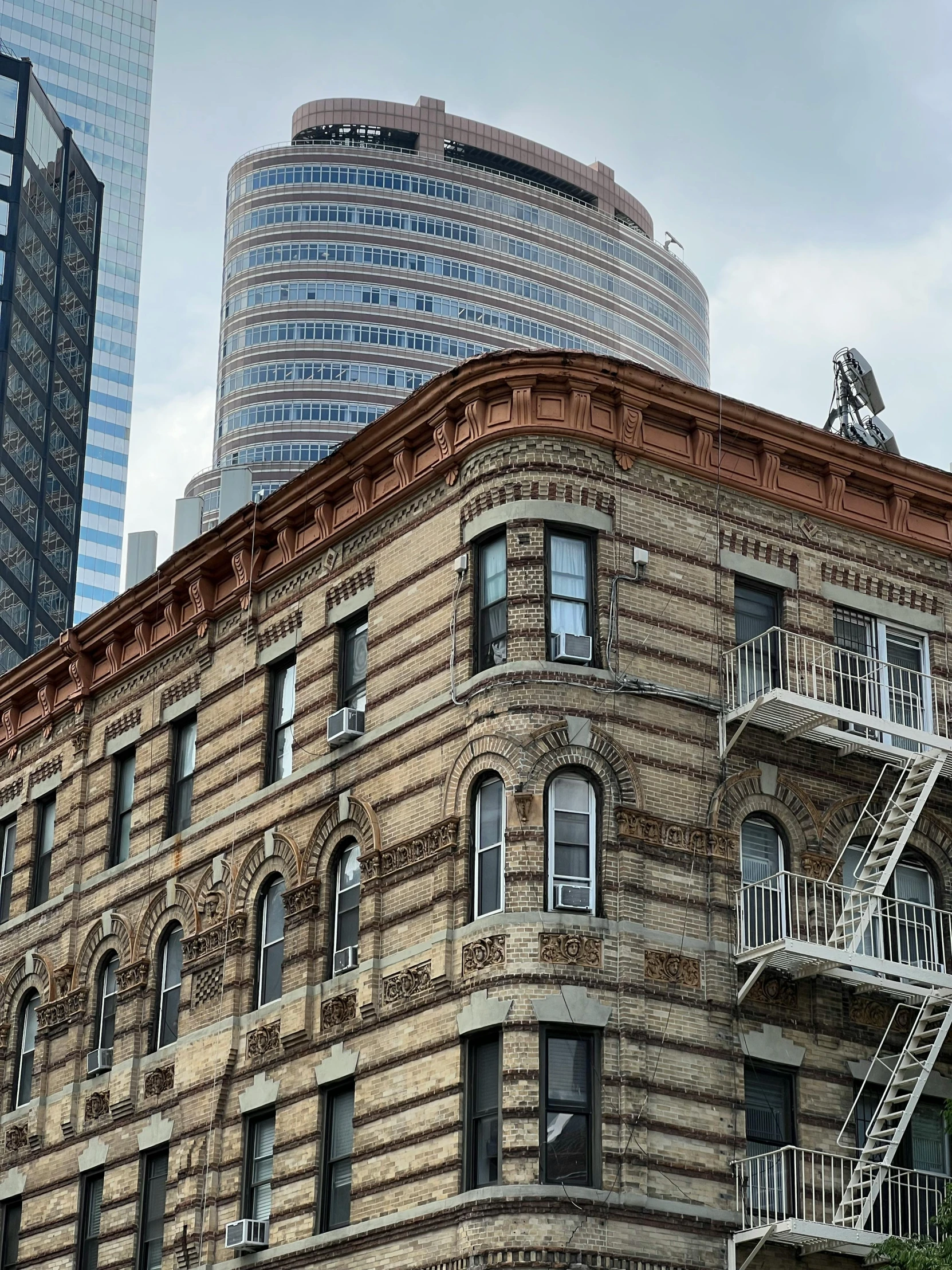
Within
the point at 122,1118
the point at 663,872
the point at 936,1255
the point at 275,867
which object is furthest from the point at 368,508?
the point at 936,1255

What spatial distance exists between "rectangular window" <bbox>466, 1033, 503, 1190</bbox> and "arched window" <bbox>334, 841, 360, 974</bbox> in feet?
11.8

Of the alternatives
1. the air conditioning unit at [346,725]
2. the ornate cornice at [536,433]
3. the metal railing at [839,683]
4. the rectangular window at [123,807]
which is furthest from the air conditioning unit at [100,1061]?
the metal railing at [839,683]

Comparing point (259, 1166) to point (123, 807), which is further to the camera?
point (123, 807)

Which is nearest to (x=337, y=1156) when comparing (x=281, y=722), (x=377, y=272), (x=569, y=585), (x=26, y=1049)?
(x=281, y=722)

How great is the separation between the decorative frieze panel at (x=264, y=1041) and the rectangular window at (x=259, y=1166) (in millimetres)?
930

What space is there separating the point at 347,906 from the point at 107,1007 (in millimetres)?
7272

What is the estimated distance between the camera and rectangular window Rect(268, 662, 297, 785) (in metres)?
32.5

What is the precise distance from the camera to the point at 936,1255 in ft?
78.6

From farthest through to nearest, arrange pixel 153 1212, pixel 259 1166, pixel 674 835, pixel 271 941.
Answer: pixel 153 1212, pixel 271 941, pixel 259 1166, pixel 674 835

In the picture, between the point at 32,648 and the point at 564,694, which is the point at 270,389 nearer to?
the point at 32,648

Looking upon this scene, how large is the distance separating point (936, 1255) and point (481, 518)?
11640 millimetres

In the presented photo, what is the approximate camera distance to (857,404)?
34.5 m

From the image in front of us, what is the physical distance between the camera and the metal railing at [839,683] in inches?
1146

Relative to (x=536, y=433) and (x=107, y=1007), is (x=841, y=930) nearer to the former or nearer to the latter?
(x=536, y=433)
